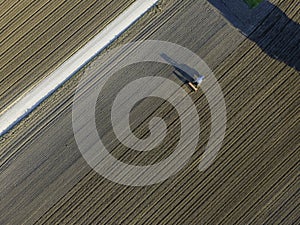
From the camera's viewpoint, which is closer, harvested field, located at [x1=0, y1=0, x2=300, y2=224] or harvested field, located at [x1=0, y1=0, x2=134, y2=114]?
harvested field, located at [x1=0, y1=0, x2=300, y2=224]

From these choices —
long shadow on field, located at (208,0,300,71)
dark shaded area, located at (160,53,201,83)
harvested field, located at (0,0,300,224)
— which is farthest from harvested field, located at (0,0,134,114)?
long shadow on field, located at (208,0,300,71)

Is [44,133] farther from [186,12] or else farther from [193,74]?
[186,12]

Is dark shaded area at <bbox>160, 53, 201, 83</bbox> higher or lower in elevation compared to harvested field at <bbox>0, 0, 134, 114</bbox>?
lower

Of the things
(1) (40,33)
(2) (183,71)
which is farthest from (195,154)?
(1) (40,33)

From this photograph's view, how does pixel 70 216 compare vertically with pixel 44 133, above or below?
→ below

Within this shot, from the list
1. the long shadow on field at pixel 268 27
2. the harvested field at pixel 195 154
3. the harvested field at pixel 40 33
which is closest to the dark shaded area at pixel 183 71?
the harvested field at pixel 195 154

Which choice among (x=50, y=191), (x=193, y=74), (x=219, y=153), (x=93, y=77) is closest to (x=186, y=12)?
(x=193, y=74)

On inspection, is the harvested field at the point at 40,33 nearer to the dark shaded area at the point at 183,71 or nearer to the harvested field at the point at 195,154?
the harvested field at the point at 195,154

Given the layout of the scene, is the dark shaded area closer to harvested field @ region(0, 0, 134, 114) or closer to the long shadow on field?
the long shadow on field
